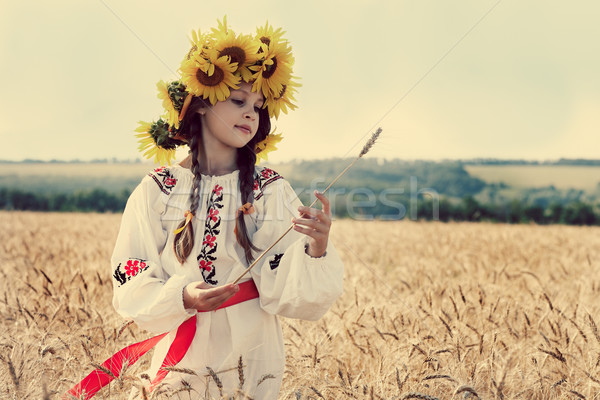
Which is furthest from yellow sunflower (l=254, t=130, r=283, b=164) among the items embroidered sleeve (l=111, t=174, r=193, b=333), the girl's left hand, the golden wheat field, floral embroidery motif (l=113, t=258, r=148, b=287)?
the golden wheat field

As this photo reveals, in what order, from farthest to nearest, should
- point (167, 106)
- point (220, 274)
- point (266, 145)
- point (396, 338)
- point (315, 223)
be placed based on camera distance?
point (396, 338) → point (266, 145) → point (167, 106) → point (220, 274) → point (315, 223)

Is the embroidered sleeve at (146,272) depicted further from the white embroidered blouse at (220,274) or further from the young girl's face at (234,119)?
the young girl's face at (234,119)

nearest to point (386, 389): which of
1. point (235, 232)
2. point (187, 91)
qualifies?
point (235, 232)

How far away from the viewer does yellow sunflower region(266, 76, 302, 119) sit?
8.63 feet

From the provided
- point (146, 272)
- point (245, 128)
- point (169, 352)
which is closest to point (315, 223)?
point (245, 128)

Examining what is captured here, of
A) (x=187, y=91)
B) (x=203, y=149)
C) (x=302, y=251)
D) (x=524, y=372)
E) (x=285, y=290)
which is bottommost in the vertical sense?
(x=524, y=372)

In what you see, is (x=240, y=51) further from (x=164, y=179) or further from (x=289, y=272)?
(x=289, y=272)

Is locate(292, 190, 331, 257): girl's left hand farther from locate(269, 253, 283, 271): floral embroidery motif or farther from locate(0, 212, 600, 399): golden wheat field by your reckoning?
locate(0, 212, 600, 399): golden wheat field

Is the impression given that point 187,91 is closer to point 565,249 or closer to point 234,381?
point 234,381

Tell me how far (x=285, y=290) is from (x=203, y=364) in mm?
510

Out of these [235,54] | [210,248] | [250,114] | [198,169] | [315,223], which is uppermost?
[235,54]

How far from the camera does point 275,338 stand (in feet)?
8.16

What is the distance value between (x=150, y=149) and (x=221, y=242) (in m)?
0.72

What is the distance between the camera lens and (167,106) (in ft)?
8.61
